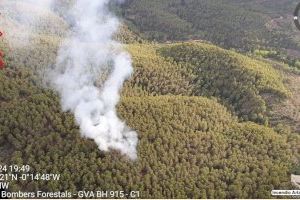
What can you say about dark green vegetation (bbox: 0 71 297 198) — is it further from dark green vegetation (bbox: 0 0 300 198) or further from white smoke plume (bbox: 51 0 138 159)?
white smoke plume (bbox: 51 0 138 159)

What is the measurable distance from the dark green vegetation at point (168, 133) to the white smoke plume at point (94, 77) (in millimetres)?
544

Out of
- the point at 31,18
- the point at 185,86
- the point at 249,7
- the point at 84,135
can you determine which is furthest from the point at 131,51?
the point at 249,7

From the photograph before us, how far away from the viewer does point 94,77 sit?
3956cm

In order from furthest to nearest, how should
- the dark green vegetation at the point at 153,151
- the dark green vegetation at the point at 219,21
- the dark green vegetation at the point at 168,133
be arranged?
the dark green vegetation at the point at 219,21 → the dark green vegetation at the point at 168,133 → the dark green vegetation at the point at 153,151

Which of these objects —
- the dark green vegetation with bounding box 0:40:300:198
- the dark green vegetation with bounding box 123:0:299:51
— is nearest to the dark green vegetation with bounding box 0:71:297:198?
the dark green vegetation with bounding box 0:40:300:198

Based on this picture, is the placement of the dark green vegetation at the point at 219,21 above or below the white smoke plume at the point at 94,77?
above

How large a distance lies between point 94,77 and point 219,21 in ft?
102

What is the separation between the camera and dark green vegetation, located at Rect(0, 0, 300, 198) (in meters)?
31.2

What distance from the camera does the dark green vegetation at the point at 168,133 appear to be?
102 ft

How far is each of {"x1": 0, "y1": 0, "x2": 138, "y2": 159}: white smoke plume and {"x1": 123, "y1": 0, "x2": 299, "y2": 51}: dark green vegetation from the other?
51.6ft

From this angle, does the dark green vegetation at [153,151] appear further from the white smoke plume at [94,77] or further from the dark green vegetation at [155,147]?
the white smoke plume at [94,77]

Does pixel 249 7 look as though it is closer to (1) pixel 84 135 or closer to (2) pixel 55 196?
(1) pixel 84 135

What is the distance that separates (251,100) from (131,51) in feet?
29.5

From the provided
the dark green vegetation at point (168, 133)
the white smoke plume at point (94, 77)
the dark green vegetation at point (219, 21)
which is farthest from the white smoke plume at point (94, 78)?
the dark green vegetation at point (219, 21)
